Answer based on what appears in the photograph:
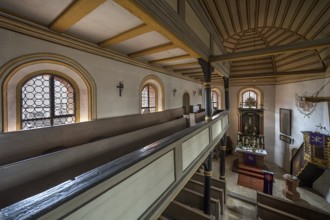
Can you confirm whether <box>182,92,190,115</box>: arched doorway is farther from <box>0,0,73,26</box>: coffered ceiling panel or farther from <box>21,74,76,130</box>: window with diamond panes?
<box>0,0,73,26</box>: coffered ceiling panel

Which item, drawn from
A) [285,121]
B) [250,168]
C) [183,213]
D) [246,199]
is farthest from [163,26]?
[285,121]

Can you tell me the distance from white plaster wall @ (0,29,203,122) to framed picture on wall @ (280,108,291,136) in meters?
7.64

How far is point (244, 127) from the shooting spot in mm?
9805

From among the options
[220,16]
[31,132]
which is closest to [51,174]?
[31,132]

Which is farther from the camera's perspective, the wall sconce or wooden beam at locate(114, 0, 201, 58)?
the wall sconce

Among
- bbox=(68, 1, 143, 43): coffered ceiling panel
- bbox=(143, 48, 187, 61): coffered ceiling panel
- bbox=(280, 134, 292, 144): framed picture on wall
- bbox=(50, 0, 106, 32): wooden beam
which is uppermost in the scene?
bbox=(143, 48, 187, 61): coffered ceiling panel

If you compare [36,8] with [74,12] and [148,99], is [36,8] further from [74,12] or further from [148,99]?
[148,99]

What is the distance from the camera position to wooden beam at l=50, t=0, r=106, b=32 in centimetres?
186

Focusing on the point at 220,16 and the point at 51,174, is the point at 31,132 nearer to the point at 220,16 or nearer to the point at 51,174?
the point at 51,174

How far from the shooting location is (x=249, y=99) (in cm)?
967

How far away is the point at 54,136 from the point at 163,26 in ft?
7.96

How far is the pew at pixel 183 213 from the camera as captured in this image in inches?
145

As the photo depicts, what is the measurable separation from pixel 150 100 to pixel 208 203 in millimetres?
3869

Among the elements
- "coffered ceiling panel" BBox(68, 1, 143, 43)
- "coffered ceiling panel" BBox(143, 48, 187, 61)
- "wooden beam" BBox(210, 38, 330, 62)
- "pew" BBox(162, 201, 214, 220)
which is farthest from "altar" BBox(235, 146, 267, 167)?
"coffered ceiling panel" BBox(68, 1, 143, 43)
